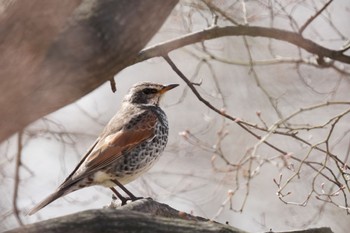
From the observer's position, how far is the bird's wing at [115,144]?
725 cm

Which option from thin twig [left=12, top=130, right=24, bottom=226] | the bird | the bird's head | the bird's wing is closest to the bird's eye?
the bird's head

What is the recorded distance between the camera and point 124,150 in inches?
298

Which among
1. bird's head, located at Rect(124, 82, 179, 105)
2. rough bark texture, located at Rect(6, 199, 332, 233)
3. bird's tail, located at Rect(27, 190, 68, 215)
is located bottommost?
rough bark texture, located at Rect(6, 199, 332, 233)

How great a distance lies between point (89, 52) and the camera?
3635 mm

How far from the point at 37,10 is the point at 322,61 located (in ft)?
14.2

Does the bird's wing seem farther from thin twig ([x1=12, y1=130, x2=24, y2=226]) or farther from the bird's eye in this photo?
thin twig ([x1=12, y1=130, x2=24, y2=226])

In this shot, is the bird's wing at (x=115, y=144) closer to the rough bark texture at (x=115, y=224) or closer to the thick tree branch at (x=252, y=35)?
the thick tree branch at (x=252, y=35)

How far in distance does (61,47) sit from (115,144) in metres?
4.00

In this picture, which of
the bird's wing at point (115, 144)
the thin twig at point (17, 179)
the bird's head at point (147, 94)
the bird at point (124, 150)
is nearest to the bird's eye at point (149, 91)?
the bird's head at point (147, 94)

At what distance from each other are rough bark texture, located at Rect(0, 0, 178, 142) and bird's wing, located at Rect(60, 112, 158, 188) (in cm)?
342

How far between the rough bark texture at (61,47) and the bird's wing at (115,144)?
3423 millimetres

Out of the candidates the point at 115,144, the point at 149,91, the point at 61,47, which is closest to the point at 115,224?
the point at 61,47

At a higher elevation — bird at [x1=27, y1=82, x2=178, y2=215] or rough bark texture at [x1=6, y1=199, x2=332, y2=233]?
bird at [x1=27, y1=82, x2=178, y2=215]

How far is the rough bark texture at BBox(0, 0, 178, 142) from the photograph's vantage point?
3.43 m
